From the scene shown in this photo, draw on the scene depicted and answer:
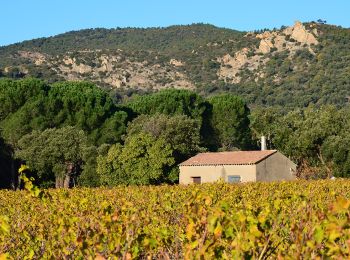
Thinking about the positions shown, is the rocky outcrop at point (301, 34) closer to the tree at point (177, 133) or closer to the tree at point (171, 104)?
the tree at point (171, 104)

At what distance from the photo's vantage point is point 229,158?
47.1 m

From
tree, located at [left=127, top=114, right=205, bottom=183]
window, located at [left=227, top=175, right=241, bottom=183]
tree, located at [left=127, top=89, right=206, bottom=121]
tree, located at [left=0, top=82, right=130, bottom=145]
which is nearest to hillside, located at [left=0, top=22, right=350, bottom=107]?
tree, located at [left=127, top=89, right=206, bottom=121]

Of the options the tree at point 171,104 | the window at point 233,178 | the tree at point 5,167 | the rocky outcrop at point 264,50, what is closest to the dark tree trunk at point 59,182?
the tree at point 5,167

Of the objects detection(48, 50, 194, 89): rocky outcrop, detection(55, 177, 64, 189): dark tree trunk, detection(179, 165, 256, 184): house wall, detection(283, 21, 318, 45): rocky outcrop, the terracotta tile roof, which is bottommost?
detection(55, 177, 64, 189): dark tree trunk

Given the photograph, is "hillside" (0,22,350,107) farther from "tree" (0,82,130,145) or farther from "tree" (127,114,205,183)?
"tree" (127,114,205,183)

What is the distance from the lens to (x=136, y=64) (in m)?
122

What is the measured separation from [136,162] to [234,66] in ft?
253

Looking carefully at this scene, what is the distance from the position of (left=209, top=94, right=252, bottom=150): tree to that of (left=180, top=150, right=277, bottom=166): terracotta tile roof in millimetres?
16310

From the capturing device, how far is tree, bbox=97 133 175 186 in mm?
46938

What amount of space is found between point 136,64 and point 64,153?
71.6 metres

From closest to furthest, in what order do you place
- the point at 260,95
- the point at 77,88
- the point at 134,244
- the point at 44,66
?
the point at 134,244 < the point at 77,88 < the point at 260,95 < the point at 44,66

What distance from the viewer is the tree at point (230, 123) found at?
218 feet

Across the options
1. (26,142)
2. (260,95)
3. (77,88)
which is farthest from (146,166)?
(260,95)

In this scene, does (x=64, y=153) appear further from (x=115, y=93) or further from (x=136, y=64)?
(x=136, y=64)
